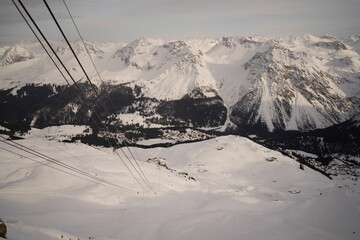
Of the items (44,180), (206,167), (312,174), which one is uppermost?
(44,180)

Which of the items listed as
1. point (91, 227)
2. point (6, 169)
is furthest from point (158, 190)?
point (6, 169)

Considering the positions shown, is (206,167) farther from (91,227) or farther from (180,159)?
(91,227)

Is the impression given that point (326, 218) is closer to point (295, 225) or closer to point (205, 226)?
point (295, 225)

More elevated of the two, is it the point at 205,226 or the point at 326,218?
the point at 205,226

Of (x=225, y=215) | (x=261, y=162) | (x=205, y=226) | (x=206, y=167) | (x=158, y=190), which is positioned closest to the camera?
(x=205, y=226)

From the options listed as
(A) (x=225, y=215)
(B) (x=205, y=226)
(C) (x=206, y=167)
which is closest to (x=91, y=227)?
(B) (x=205, y=226)

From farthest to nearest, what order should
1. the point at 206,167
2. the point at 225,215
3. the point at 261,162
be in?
the point at 261,162 < the point at 206,167 < the point at 225,215

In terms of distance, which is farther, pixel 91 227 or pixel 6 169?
pixel 6 169

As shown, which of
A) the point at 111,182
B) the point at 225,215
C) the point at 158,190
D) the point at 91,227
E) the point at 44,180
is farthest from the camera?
the point at 158,190

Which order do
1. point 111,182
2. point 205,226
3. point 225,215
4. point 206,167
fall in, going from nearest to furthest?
1. point 205,226
2. point 225,215
3. point 111,182
4. point 206,167
